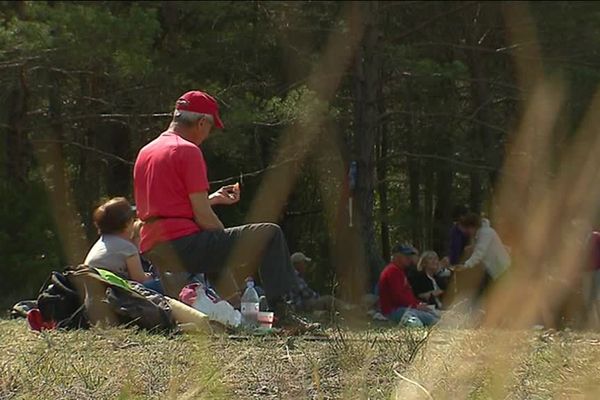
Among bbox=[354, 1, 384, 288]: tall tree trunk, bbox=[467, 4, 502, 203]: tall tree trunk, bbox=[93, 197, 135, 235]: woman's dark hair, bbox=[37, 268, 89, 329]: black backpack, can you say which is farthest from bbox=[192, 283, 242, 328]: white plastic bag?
bbox=[467, 4, 502, 203]: tall tree trunk

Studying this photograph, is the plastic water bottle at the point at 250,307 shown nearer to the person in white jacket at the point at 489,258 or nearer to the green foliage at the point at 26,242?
the person in white jacket at the point at 489,258

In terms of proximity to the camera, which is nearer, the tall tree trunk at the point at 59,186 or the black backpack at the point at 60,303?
→ the black backpack at the point at 60,303

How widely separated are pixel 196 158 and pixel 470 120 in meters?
10.1

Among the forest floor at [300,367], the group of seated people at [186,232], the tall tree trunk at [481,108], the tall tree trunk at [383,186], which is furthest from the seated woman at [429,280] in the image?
the forest floor at [300,367]

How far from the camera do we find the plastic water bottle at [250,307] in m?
6.12

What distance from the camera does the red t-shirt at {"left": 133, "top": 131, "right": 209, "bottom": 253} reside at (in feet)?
20.2

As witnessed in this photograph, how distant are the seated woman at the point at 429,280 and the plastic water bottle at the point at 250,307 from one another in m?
4.68

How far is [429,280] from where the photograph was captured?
11.2 m

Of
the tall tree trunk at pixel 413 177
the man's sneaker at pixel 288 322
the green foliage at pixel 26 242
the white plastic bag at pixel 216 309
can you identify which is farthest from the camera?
the tall tree trunk at pixel 413 177

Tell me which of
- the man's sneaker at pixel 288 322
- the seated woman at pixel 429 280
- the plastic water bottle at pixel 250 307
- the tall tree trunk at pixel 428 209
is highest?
the plastic water bottle at pixel 250 307

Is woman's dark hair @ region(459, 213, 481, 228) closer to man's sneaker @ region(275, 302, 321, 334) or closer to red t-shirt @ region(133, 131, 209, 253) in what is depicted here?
man's sneaker @ region(275, 302, 321, 334)

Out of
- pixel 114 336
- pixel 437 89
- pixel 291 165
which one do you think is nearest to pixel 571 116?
pixel 437 89

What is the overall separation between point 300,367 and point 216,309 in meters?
1.58

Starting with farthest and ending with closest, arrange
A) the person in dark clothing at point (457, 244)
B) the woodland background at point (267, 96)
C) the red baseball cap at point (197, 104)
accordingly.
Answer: the woodland background at point (267, 96)
the person in dark clothing at point (457, 244)
the red baseball cap at point (197, 104)
